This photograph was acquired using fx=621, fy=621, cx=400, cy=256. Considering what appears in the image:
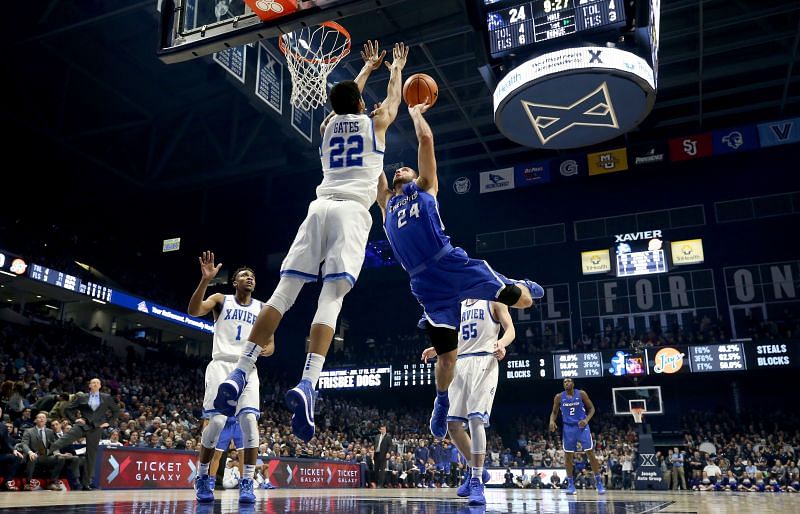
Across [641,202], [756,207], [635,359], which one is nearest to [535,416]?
[635,359]

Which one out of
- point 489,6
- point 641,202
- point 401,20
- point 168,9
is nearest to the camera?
point 168,9

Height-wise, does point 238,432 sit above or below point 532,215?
below

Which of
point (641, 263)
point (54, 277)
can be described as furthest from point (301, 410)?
point (641, 263)

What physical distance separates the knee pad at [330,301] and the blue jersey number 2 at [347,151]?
33.3 inches

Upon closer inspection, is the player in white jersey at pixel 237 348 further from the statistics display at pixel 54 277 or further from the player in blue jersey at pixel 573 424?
the statistics display at pixel 54 277

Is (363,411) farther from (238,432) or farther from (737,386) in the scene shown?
(238,432)

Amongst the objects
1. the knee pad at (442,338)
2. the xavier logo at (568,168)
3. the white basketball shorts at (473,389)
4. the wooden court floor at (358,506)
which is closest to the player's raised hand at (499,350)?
the white basketball shorts at (473,389)

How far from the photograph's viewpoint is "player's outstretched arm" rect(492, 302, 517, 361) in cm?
633

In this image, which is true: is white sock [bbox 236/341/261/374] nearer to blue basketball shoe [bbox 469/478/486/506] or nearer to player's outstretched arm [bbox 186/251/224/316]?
player's outstretched arm [bbox 186/251/224/316]

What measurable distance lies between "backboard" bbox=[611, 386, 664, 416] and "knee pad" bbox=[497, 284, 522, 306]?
56.8ft

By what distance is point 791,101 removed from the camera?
76.7 feet

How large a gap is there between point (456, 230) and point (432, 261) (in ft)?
81.9

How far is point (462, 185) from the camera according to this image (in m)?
27.7

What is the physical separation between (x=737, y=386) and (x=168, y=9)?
25.6 meters
